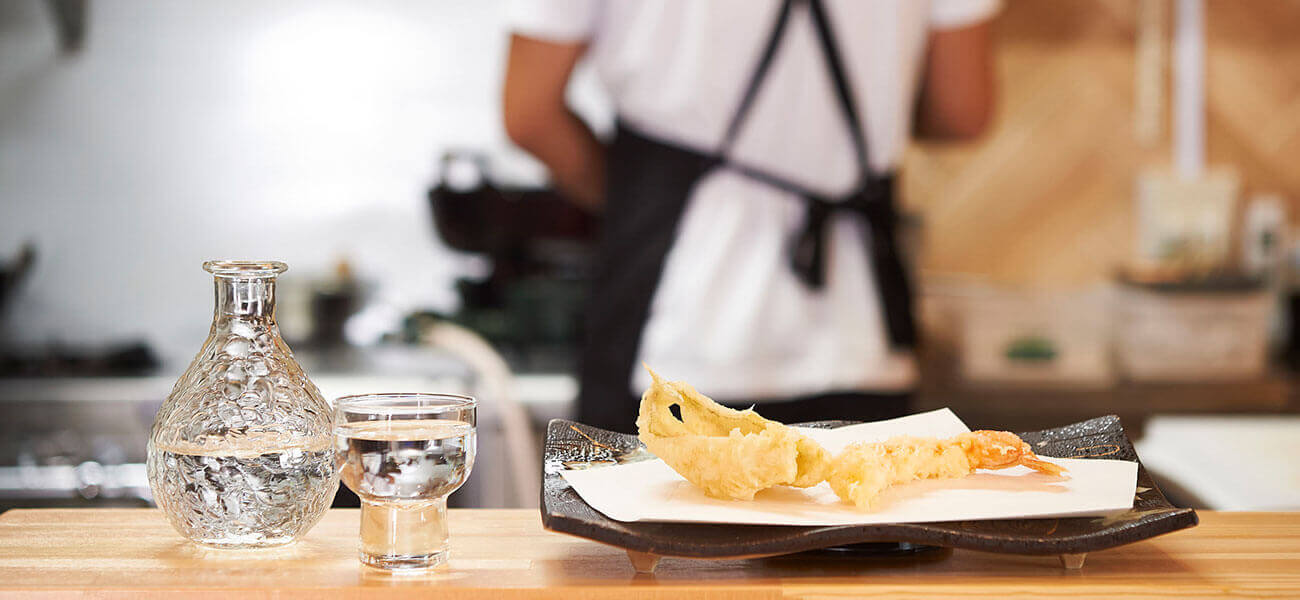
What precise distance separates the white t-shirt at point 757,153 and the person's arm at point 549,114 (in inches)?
1.5

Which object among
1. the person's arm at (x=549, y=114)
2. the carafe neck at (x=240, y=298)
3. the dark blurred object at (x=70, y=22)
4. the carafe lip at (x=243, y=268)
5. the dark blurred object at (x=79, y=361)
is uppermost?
the dark blurred object at (x=70, y=22)

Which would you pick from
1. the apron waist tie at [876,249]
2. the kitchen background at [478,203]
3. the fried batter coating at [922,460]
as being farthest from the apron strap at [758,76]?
the kitchen background at [478,203]

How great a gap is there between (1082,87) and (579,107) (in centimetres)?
130

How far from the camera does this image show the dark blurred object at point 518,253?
110 inches

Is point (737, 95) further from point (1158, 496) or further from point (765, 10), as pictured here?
point (1158, 496)

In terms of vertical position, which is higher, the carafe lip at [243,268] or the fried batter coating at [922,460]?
the carafe lip at [243,268]

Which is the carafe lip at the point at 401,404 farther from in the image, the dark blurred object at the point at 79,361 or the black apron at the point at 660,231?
the dark blurred object at the point at 79,361

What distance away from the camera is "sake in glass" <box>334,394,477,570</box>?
0.65 meters

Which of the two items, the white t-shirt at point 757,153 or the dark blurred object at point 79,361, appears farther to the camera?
the dark blurred object at point 79,361

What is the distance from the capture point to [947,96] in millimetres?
1771

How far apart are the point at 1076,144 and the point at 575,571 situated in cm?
277

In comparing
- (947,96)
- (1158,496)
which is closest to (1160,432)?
(947,96)

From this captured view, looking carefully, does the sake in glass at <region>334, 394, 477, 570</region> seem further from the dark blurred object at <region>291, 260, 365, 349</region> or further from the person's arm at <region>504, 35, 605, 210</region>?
the dark blurred object at <region>291, 260, 365, 349</region>

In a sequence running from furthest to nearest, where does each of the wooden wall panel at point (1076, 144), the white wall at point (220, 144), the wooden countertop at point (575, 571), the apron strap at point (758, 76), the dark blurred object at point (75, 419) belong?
1. the wooden wall panel at point (1076, 144)
2. the white wall at point (220, 144)
3. the dark blurred object at point (75, 419)
4. the apron strap at point (758, 76)
5. the wooden countertop at point (575, 571)
